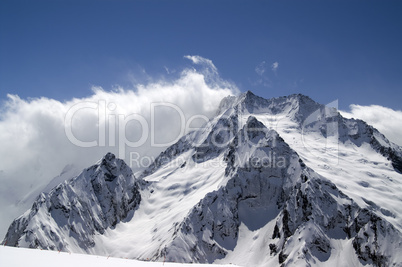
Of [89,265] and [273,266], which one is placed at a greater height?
[89,265]

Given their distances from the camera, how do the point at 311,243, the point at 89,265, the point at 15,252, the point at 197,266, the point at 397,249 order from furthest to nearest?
1. the point at 311,243
2. the point at 397,249
3. the point at 197,266
4. the point at 15,252
5. the point at 89,265

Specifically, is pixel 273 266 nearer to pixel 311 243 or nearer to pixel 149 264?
pixel 311 243

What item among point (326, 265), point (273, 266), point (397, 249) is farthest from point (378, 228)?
point (273, 266)

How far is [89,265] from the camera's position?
25.3m

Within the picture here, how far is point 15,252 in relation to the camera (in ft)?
89.8

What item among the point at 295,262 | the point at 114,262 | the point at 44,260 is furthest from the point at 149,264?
the point at 295,262

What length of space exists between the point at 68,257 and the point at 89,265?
3507 mm

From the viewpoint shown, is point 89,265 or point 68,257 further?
point 68,257

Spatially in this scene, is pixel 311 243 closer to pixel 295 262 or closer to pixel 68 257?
pixel 295 262

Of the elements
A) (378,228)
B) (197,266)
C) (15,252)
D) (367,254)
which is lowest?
(367,254)

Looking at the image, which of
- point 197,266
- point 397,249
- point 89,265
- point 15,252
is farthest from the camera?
point 397,249

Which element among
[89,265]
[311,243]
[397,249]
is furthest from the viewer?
[311,243]

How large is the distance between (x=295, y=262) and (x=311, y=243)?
18.7m

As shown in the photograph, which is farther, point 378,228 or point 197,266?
point 378,228
